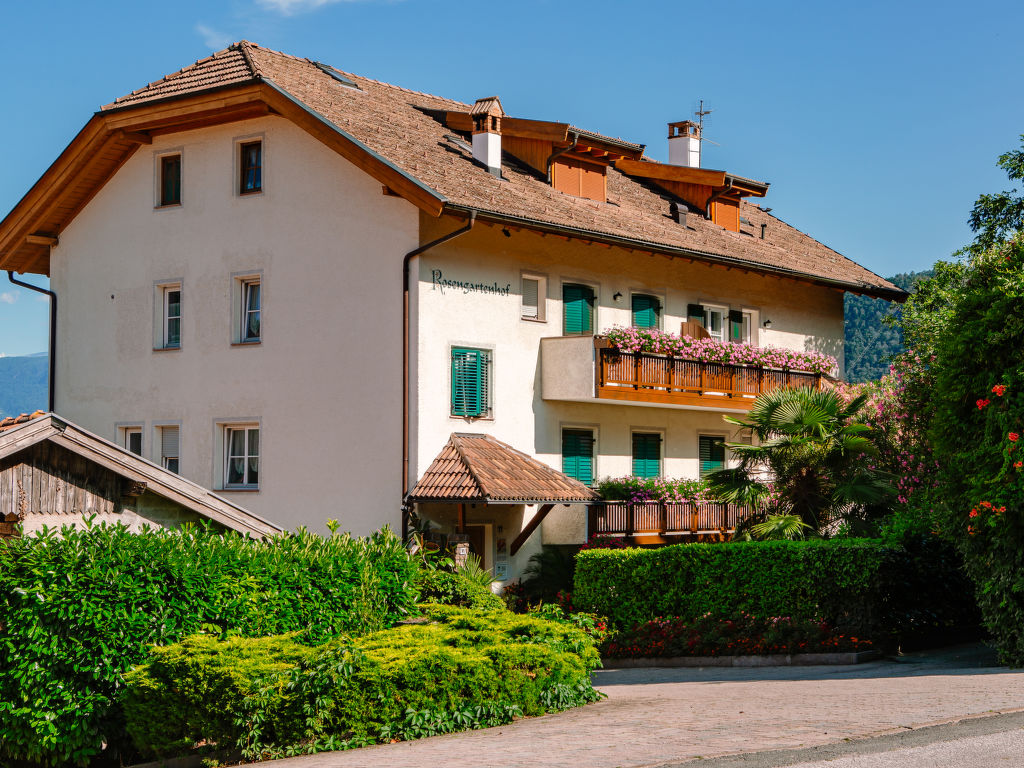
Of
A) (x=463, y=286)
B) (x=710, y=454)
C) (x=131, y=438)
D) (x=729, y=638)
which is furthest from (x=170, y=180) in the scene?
(x=729, y=638)

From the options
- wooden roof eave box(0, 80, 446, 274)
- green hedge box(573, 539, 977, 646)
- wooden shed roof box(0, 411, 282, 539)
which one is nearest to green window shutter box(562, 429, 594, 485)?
green hedge box(573, 539, 977, 646)

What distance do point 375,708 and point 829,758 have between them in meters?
4.75

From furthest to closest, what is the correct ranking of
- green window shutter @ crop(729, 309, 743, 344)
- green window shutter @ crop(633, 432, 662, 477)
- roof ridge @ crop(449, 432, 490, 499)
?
1. green window shutter @ crop(729, 309, 743, 344)
2. green window shutter @ crop(633, 432, 662, 477)
3. roof ridge @ crop(449, 432, 490, 499)

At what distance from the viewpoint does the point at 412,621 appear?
17781 millimetres

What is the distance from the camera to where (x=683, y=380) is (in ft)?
96.7

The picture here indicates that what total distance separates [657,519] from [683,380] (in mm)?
3286

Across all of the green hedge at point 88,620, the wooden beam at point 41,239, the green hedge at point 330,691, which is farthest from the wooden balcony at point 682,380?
the wooden beam at point 41,239

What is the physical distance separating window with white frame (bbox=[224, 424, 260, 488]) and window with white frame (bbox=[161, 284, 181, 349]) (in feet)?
8.98

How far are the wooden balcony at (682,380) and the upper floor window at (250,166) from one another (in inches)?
319

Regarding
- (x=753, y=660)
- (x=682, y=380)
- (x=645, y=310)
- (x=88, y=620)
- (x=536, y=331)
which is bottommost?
(x=753, y=660)

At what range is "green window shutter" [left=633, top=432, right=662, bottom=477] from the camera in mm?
30750

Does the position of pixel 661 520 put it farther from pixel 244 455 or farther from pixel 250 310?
pixel 250 310

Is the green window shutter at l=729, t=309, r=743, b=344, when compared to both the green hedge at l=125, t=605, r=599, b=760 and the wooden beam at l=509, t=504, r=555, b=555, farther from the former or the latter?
the green hedge at l=125, t=605, r=599, b=760

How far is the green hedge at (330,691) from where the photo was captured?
503 inches
